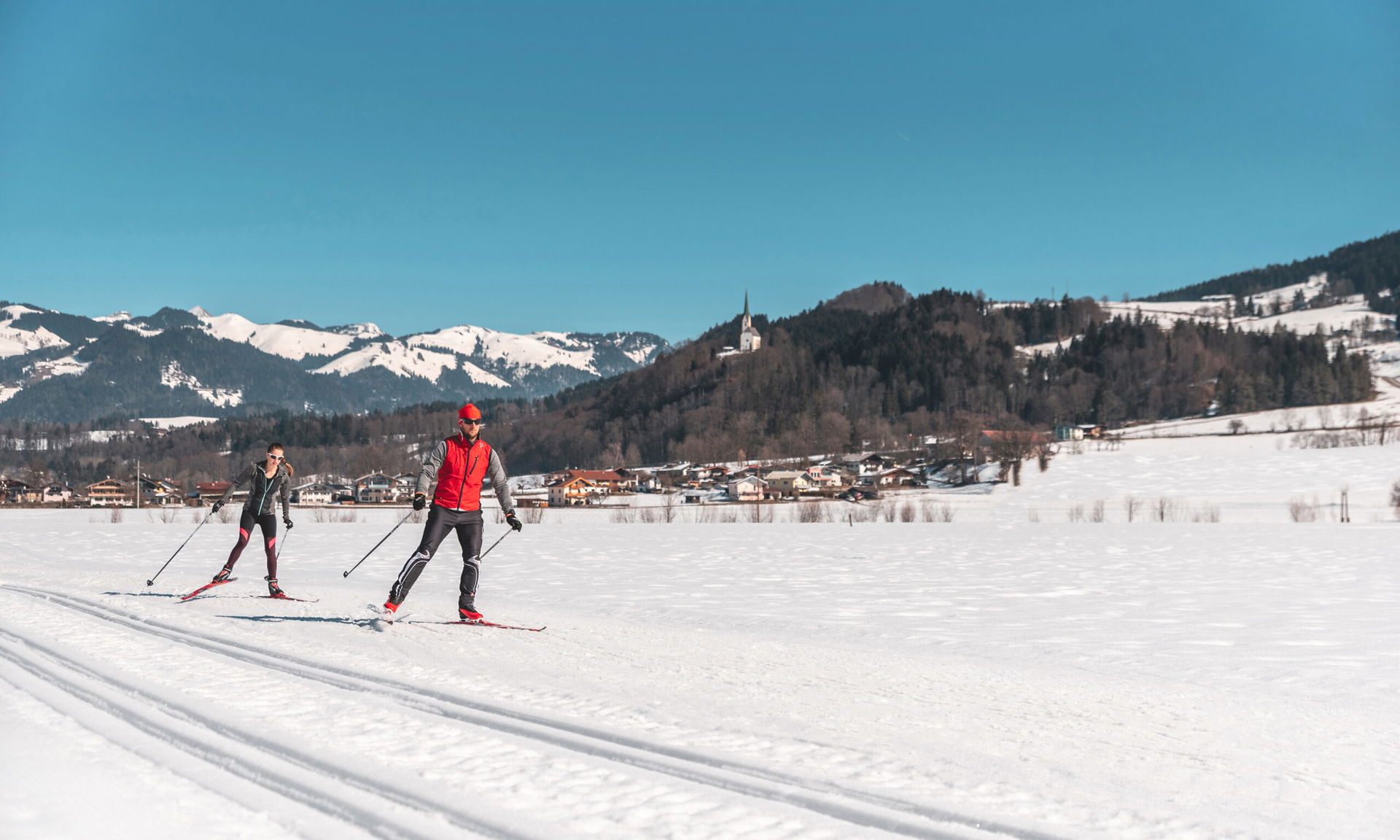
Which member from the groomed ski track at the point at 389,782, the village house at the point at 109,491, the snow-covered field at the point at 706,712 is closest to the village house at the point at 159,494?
the village house at the point at 109,491

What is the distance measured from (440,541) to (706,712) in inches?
161

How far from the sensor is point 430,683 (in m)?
6.81

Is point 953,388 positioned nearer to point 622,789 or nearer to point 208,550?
point 208,550

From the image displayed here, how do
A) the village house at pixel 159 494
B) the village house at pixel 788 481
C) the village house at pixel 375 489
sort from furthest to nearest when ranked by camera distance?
the village house at pixel 375 489, the village house at pixel 159 494, the village house at pixel 788 481

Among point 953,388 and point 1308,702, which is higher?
point 953,388

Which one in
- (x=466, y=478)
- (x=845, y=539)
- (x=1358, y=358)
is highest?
(x=1358, y=358)

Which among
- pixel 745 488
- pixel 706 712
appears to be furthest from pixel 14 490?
pixel 706 712

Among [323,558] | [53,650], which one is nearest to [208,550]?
[323,558]

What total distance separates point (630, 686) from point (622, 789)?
2.30 m

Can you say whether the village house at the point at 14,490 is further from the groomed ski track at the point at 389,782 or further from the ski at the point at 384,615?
the groomed ski track at the point at 389,782

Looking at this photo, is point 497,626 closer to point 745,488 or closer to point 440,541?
point 440,541

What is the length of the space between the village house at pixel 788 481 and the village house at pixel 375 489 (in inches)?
1834

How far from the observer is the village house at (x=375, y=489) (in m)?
124

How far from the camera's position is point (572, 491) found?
108750 millimetres
